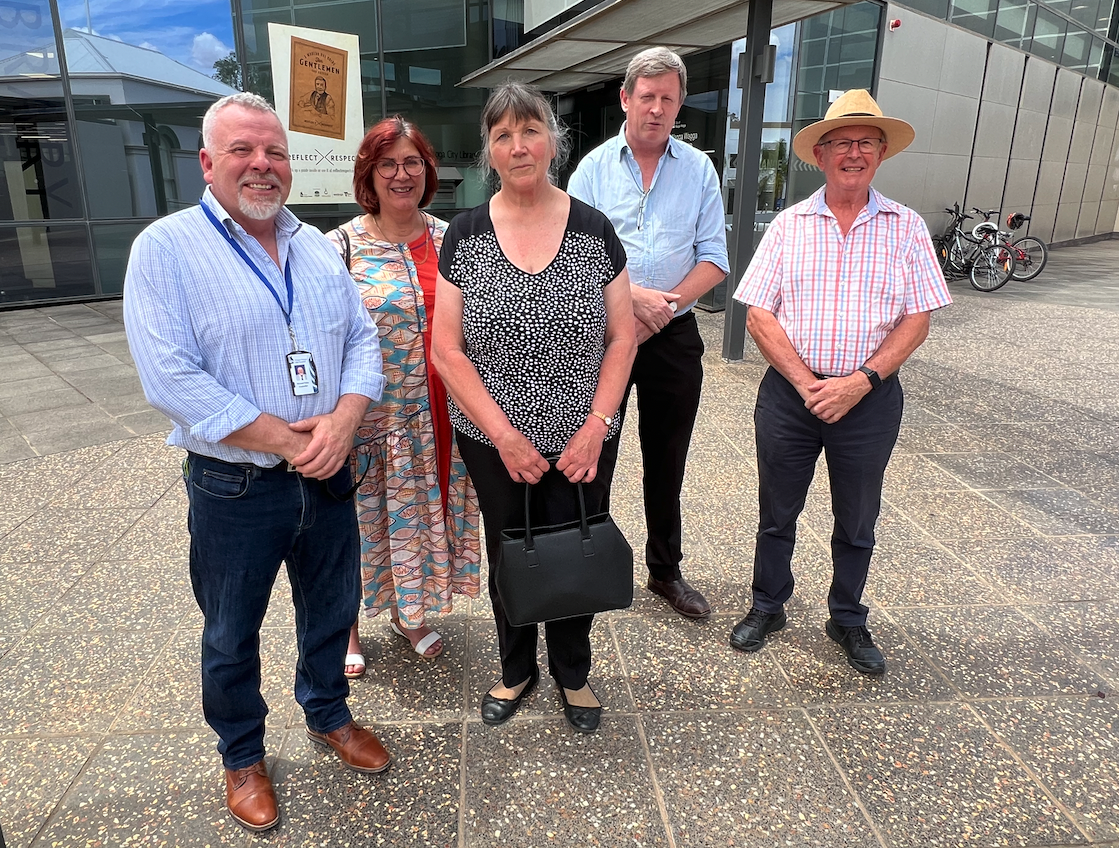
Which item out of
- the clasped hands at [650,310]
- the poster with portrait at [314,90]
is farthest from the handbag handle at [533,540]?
the poster with portrait at [314,90]

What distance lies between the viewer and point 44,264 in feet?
31.5

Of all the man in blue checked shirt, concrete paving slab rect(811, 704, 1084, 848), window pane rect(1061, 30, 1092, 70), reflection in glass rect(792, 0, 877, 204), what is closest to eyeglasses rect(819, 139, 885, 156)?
the man in blue checked shirt

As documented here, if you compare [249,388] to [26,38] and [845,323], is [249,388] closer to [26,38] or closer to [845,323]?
[845,323]

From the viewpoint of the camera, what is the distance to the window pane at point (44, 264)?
9.32 m

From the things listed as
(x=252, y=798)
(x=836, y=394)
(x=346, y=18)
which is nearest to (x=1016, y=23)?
(x=346, y=18)

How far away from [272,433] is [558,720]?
1386 mm

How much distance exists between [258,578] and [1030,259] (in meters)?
14.5

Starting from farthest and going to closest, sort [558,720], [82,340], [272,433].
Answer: [82,340] < [558,720] < [272,433]

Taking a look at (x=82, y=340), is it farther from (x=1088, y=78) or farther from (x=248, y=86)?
(x=1088, y=78)

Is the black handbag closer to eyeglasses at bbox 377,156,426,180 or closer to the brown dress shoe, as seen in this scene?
the brown dress shoe

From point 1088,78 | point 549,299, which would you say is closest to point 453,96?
point 549,299

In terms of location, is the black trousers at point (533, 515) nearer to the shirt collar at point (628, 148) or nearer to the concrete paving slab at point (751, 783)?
the concrete paving slab at point (751, 783)

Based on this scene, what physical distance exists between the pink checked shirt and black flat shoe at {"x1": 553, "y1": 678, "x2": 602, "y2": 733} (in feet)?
4.65

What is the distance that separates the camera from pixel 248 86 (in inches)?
404
